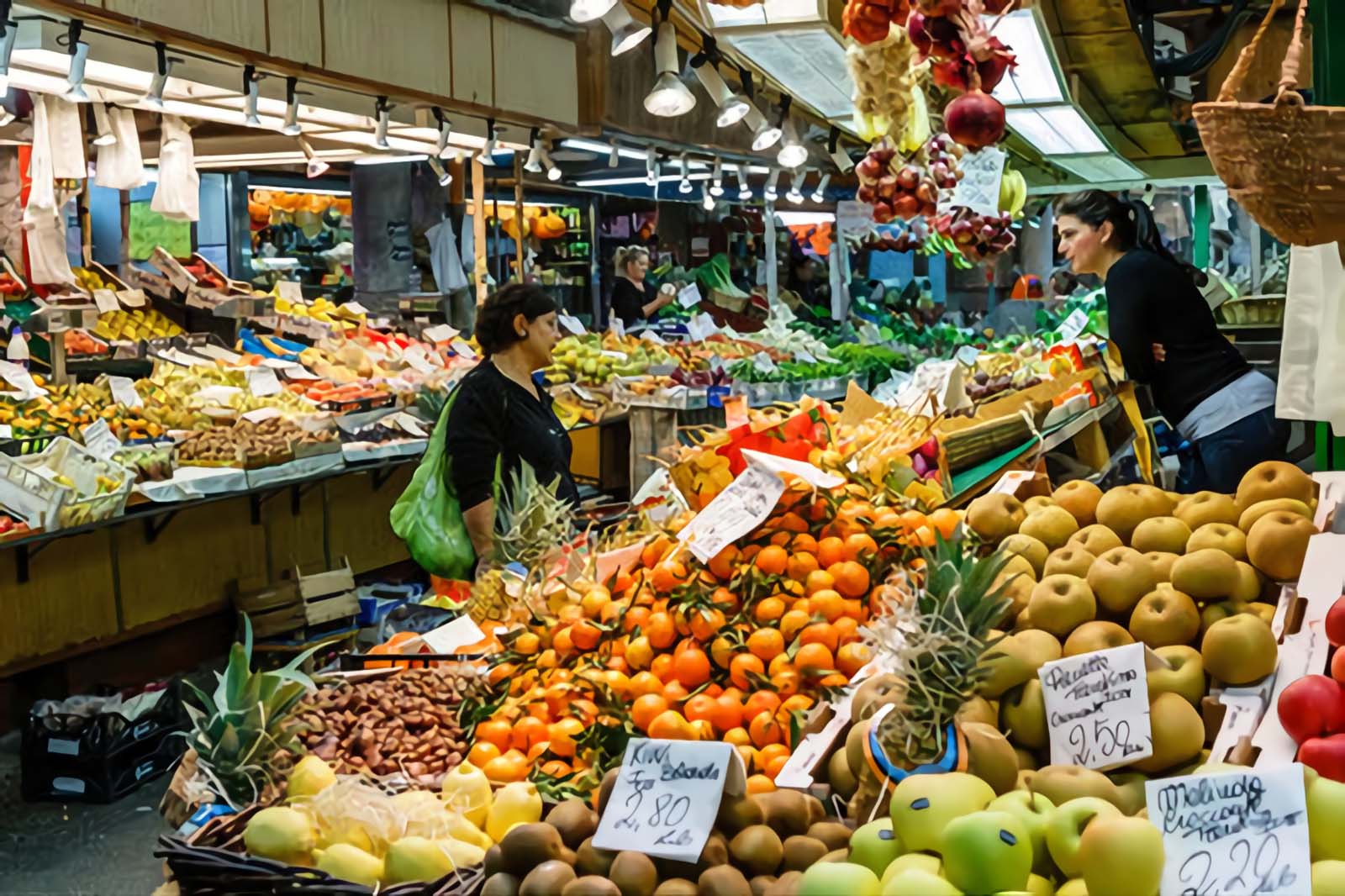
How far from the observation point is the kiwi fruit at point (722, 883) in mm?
1834

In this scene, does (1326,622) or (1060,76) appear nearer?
(1326,622)

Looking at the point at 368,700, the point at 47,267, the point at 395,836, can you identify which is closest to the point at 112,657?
the point at 47,267

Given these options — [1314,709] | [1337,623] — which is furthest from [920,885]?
[1337,623]

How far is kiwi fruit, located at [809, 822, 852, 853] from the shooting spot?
1.99m

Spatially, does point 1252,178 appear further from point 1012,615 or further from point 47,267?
point 47,267

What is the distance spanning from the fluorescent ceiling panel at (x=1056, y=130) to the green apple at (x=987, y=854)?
6.21 metres

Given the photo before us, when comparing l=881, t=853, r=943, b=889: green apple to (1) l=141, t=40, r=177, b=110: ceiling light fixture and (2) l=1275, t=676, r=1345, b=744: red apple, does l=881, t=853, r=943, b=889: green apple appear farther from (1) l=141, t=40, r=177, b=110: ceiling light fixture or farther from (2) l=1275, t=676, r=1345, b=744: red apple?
(1) l=141, t=40, r=177, b=110: ceiling light fixture

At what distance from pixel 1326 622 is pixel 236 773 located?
1813 mm

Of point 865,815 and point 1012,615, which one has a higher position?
point 1012,615

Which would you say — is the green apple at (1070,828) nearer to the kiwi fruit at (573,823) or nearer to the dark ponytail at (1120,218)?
the kiwi fruit at (573,823)

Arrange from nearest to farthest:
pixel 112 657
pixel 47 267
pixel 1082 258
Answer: pixel 1082 258 < pixel 112 657 < pixel 47 267

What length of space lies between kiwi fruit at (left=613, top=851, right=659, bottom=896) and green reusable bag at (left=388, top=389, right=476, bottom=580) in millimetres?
2950

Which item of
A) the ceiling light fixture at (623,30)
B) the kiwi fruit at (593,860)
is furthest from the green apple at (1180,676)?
the ceiling light fixture at (623,30)

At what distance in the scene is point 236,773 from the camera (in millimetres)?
2531
